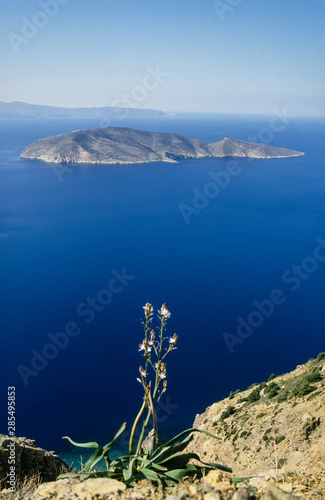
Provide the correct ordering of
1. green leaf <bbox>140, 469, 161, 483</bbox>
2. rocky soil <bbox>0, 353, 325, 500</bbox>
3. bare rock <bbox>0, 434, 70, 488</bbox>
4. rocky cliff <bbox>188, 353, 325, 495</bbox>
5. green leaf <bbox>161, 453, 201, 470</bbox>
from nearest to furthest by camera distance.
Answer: rocky soil <bbox>0, 353, 325, 500</bbox>, green leaf <bbox>140, 469, 161, 483</bbox>, green leaf <bbox>161, 453, 201, 470</bbox>, bare rock <bbox>0, 434, 70, 488</bbox>, rocky cliff <bbox>188, 353, 325, 495</bbox>

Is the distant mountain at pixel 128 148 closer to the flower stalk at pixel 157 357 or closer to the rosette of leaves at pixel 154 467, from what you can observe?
the rosette of leaves at pixel 154 467

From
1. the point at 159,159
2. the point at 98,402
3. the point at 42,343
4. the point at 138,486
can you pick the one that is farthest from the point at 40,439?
the point at 159,159

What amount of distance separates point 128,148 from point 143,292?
349 feet

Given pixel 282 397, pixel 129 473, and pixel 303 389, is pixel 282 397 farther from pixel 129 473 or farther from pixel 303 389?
pixel 129 473

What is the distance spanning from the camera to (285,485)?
352cm

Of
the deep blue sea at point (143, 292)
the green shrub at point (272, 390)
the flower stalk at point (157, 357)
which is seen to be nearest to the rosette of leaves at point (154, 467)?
the flower stalk at point (157, 357)

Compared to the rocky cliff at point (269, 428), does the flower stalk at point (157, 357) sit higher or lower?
higher

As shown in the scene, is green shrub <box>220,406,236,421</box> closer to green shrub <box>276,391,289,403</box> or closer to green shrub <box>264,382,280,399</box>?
green shrub <box>264,382,280,399</box>

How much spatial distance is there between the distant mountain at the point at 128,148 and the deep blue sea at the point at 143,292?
131 feet

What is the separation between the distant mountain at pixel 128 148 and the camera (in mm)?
140375

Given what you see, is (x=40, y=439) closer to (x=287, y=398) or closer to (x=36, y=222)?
(x=287, y=398)

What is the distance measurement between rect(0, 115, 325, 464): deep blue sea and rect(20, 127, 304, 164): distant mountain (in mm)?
40007

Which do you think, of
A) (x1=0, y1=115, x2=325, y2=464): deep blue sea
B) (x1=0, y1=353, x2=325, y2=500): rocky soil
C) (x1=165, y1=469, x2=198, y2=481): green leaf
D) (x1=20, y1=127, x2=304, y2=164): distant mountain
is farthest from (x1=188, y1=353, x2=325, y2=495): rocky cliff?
(x1=20, y1=127, x2=304, y2=164): distant mountain

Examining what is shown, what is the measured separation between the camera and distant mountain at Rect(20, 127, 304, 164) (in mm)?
140375
